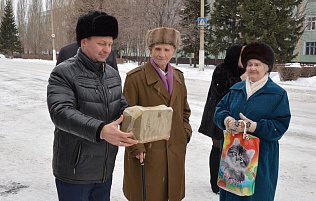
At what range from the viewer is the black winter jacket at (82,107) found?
1.93 meters

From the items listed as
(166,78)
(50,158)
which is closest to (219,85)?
(166,78)

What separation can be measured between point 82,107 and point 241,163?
138cm

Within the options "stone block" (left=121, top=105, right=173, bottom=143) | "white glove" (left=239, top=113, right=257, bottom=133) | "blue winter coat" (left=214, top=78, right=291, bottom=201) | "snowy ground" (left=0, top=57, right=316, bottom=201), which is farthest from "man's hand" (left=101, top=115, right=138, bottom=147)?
"snowy ground" (left=0, top=57, right=316, bottom=201)

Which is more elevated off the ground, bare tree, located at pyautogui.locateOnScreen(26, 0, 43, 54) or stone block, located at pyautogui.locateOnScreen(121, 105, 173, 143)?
bare tree, located at pyautogui.locateOnScreen(26, 0, 43, 54)

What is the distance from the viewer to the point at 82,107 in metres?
2.02

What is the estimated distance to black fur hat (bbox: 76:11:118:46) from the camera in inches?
79.8

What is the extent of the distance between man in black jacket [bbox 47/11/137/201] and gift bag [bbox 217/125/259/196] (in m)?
1.03

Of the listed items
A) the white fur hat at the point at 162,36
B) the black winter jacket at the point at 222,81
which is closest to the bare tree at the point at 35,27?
the black winter jacket at the point at 222,81

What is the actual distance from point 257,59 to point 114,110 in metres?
1.35

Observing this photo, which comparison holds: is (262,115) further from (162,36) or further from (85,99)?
(85,99)

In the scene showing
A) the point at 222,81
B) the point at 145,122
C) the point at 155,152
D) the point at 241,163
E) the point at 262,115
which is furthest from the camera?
the point at 222,81

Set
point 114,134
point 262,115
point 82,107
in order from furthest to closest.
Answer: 1. point 262,115
2. point 82,107
3. point 114,134

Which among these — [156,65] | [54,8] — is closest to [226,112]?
[156,65]

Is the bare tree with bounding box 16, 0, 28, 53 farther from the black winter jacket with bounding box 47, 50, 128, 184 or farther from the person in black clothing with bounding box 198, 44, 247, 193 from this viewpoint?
the black winter jacket with bounding box 47, 50, 128, 184
